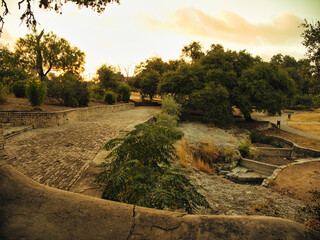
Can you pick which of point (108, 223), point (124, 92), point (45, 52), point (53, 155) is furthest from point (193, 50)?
point (108, 223)

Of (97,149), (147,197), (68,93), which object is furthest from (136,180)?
(68,93)

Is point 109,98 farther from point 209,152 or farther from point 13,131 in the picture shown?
point 209,152

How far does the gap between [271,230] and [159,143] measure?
1761mm

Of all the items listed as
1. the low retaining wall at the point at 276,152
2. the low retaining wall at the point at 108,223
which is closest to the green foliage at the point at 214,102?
the low retaining wall at the point at 276,152

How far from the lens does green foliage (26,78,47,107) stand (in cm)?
915

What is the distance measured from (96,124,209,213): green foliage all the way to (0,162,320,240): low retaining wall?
0.55 m

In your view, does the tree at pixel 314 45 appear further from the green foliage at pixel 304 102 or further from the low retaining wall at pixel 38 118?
the green foliage at pixel 304 102

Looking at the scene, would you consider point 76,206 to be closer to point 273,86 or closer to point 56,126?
point 56,126

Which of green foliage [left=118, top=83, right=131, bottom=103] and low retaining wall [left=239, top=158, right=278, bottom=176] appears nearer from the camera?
low retaining wall [left=239, top=158, right=278, bottom=176]

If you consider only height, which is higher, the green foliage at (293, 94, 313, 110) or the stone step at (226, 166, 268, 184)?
the green foliage at (293, 94, 313, 110)

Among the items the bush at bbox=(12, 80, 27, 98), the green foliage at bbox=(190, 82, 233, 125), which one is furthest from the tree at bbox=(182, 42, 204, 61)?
the bush at bbox=(12, 80, 27, 98)

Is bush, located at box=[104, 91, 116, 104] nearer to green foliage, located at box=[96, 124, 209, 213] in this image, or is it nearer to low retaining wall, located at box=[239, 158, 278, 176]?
low retaining wall, located at box=[239, 158, 278, 176]

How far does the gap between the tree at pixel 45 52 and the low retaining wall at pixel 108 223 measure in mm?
28474

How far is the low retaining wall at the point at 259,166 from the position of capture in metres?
8.97
